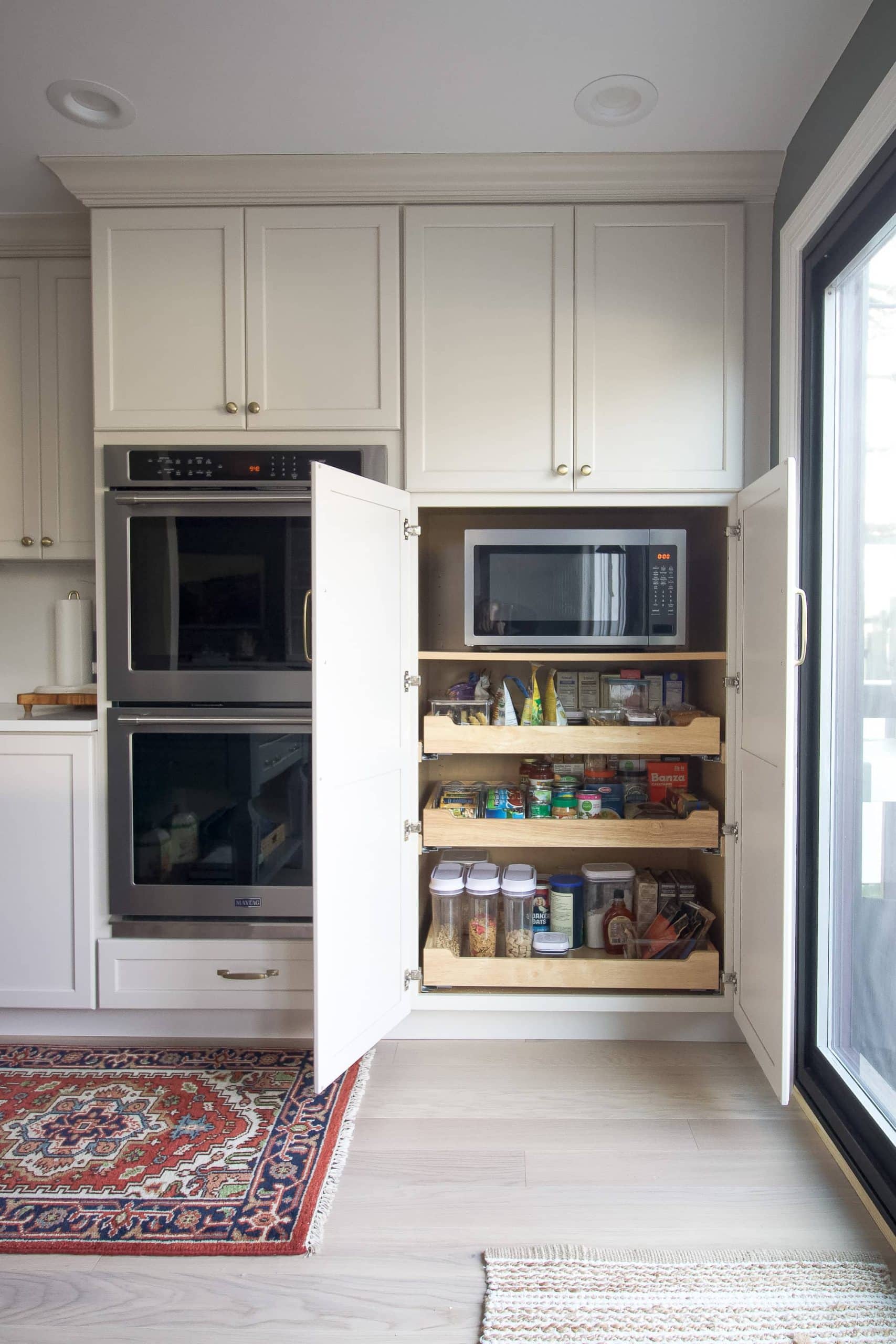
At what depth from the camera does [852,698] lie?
174cm

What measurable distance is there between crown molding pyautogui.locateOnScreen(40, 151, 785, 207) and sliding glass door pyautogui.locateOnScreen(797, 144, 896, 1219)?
1.26ft

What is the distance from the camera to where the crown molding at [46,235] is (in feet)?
7.54

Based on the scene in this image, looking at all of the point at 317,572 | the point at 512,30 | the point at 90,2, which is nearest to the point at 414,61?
the point at 512,30

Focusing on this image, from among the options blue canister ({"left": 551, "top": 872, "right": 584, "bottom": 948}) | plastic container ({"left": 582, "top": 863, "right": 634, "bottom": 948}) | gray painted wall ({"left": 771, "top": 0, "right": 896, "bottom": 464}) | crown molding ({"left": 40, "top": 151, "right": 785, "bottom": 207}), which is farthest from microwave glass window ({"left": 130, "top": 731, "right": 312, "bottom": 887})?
gray painted wall ({"left": 771, "top": 0, "right": 896, "bottom": 464})

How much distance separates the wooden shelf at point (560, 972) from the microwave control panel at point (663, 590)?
34.5 inches

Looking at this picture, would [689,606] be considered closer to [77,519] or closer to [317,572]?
[317,572]

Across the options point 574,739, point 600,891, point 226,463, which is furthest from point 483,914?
point 226,463

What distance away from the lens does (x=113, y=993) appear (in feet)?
6.95

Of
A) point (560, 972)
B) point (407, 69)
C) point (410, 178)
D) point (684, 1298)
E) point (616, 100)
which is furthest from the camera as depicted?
point (560, 972)

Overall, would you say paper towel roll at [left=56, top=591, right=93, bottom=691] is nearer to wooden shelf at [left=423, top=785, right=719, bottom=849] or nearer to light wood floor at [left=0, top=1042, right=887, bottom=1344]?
wooden shelf at [left=423, top=785, right=719, bottom=849]

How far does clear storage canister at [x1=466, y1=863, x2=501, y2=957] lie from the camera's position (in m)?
2.19

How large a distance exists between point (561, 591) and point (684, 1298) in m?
1.51

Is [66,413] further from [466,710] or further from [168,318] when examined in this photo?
[466,710]

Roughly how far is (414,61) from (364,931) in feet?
6.27
